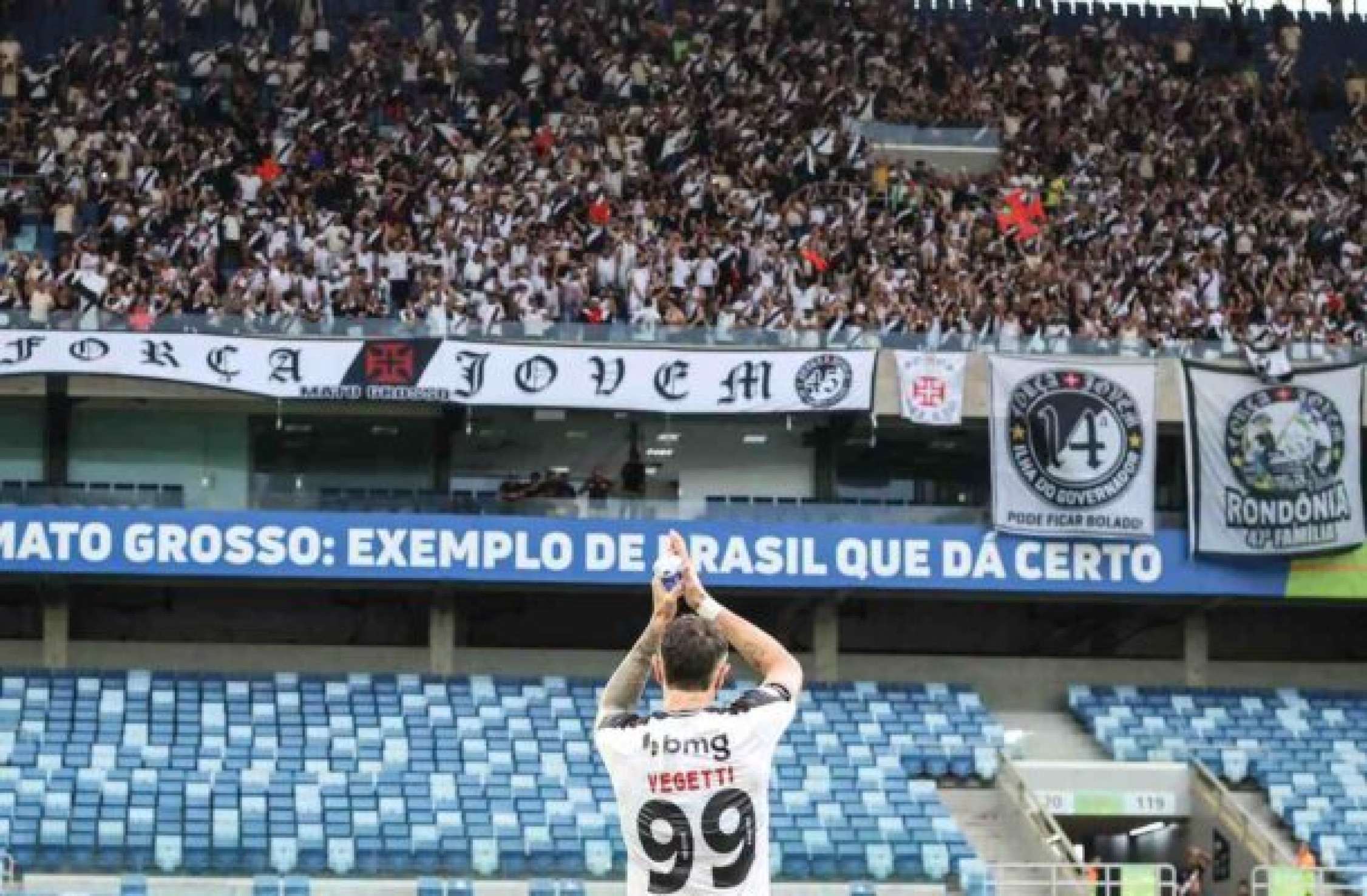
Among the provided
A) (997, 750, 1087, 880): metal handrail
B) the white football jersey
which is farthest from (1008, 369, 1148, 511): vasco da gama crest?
the white football jersey

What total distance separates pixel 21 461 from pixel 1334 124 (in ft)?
74.7

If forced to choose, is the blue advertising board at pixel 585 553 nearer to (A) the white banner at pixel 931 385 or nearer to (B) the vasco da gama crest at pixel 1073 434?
(B) the vasco da gama crest at pixel 1073 434

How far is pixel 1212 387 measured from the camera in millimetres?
41438

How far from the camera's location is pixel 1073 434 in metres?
41.1

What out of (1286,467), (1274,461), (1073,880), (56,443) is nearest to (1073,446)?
(1274,461)

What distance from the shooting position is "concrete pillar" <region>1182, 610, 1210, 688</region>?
44312 millimetres

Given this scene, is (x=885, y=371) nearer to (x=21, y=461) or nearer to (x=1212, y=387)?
(x=1212, y=387)

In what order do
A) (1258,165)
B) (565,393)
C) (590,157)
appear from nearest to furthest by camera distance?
(565,393), (590,157), (1258,165)

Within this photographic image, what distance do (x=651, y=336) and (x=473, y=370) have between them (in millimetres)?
2435

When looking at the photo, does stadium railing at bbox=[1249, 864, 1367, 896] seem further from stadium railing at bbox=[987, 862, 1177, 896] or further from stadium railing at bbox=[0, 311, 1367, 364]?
stadium railing at bbox=[0, 311, 1367, 364]

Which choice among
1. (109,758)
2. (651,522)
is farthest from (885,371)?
(109,758)

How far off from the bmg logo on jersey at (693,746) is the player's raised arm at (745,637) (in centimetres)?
22

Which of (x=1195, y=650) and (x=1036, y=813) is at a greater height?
(x=1195, y=650)

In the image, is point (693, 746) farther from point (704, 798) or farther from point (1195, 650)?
point (1195, 650)
